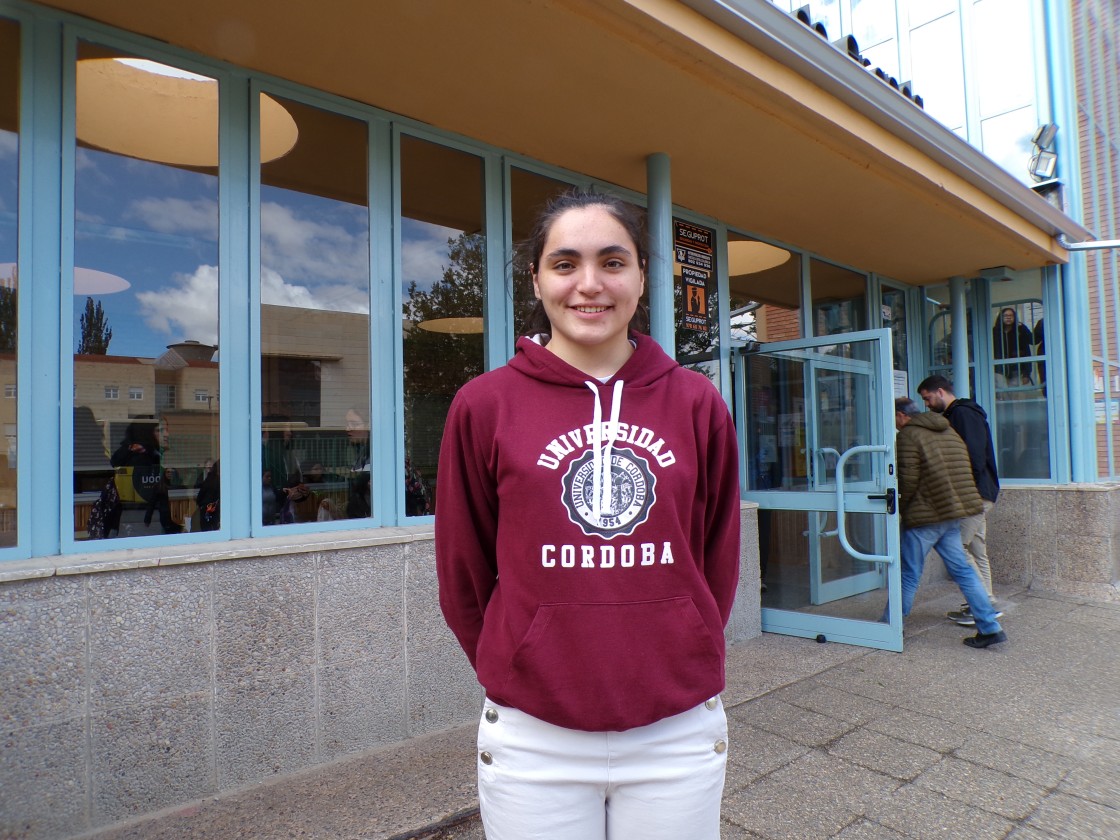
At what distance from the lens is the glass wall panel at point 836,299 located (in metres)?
6.81

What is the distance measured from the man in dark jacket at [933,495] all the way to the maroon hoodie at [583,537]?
4.45 metres

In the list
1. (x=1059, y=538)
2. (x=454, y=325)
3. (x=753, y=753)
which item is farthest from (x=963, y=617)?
(x=454, y=325)

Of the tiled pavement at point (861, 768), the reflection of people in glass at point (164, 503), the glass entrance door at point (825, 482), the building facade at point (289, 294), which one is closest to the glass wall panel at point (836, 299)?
the glass entrance door at point (825, 482)

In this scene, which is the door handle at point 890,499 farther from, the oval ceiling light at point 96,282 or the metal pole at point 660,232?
the oval ceiling light at point 96,282

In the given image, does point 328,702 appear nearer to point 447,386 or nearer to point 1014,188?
point 447,386

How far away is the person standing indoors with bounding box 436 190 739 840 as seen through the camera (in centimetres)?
128

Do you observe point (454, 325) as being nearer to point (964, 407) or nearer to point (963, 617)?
point (964, 407)

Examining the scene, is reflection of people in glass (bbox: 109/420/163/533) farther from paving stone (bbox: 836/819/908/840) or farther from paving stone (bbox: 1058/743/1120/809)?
paving stone (bbox: 1058/743/1120/809)

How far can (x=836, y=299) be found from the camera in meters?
7.07

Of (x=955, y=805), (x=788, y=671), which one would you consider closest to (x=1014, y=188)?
(x=788, y=671)

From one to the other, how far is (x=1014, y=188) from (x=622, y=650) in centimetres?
628

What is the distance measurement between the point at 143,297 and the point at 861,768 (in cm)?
386

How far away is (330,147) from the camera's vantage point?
374 centimetres

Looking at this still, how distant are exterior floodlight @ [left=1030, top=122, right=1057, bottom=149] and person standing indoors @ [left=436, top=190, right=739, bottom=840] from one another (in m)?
7.90
